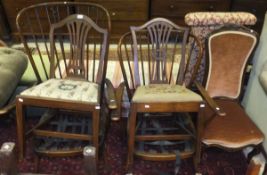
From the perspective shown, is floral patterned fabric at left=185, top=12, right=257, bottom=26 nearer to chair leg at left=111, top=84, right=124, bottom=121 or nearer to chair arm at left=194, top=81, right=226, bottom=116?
chair arm at left=194, top=81, right=226, bottom=116

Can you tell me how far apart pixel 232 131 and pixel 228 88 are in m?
0.37

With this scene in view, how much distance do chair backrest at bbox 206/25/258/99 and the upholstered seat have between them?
0.19m

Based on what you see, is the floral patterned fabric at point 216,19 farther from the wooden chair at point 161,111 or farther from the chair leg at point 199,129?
the chair leg at point 199,129

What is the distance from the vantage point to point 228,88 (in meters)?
2.00

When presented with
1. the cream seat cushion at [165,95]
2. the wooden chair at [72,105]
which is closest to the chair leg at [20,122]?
the wooden chair at [72,105]

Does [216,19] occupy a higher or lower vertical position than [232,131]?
higher

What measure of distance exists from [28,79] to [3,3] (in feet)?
4.77

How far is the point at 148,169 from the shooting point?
6.31ft

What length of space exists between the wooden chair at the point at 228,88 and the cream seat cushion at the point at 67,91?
691 mm

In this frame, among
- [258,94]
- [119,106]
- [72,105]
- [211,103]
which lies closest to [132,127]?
[119,106]

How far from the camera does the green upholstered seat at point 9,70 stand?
1811 mm

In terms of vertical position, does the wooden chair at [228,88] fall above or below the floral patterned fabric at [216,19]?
below

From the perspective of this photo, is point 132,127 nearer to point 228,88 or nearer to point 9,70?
point 228,88

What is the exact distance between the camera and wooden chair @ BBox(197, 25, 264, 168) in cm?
171
